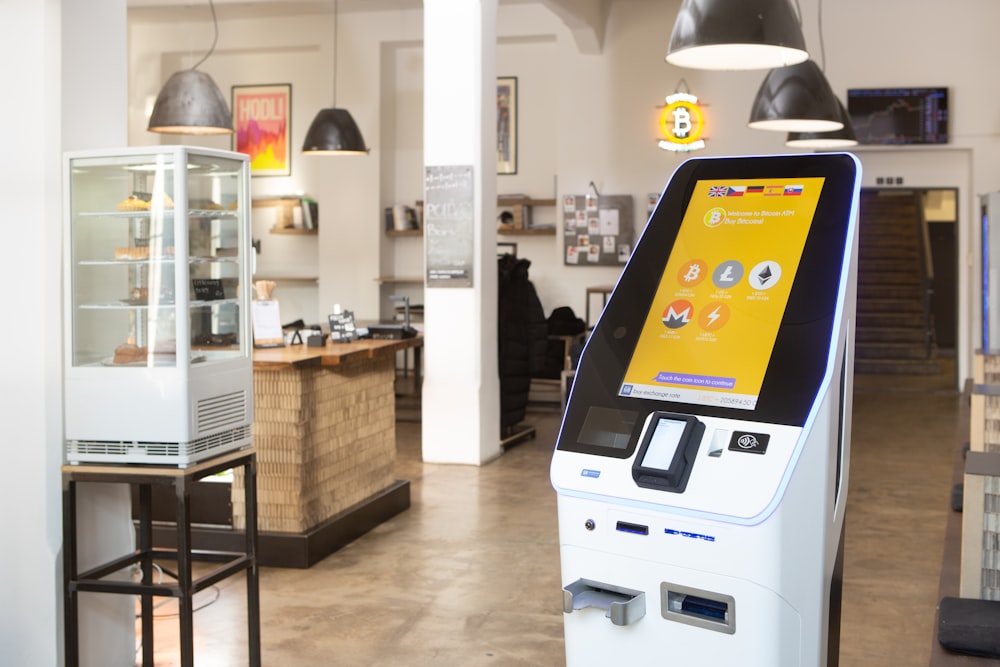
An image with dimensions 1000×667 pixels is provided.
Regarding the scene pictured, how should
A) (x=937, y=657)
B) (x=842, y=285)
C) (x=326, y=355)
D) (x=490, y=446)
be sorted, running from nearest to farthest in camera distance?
1. (x=842, y=285)
2. (x=937, y=657)
3. (x=326, y=355)
4. (x=490, y=446)

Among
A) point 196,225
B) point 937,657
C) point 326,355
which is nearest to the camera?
point 937,657

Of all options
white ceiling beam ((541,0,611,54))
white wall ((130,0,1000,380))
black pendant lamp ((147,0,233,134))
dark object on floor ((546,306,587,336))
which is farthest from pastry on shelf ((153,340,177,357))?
white wall ((130,0,1000,380))

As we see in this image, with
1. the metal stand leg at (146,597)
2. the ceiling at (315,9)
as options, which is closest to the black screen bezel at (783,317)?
the metal stand leg at (146,597)

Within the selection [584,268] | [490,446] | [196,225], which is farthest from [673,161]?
[196,225]

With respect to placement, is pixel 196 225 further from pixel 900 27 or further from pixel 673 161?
pixel 900 27

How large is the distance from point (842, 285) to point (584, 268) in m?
9.54

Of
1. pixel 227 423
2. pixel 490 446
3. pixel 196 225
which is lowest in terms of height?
pixel 490 446

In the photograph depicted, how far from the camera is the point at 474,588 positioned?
15.2 feet

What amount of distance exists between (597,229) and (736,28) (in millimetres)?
7645

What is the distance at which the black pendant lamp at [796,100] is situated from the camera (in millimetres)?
6156

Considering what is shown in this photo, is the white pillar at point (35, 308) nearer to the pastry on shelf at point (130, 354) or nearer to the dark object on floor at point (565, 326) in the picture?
the pastry on shelf at point (130, 354)

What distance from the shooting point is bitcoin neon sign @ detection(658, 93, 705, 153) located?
35.1 ft

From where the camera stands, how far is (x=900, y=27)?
1081cm

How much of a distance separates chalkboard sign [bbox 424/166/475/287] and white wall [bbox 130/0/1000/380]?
13.8 ft
